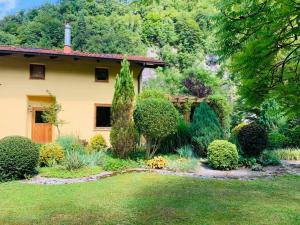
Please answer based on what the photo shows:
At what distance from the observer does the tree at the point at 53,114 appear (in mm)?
16547

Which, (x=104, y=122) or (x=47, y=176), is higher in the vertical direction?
(x=104, y=122)

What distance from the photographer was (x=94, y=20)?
116 ft

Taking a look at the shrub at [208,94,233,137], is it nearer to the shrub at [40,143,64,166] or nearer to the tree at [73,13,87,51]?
the shrub at [40,143,64,166]

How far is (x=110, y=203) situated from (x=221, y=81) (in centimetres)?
3177

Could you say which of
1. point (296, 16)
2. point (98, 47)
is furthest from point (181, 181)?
point (98, 47)

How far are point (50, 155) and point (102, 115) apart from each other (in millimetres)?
6017

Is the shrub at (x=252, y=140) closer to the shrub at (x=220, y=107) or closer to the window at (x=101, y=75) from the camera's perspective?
the shrub at (x=220, y=107)

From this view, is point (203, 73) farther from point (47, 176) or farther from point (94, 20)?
point (47, 176)

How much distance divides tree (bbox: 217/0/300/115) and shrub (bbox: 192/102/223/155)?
31.8 feet

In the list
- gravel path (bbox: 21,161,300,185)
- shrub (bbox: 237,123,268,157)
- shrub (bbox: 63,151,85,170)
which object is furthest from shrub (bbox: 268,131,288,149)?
shrub (bbox: 63,151,85,170)

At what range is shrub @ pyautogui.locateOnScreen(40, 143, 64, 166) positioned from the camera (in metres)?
12.5

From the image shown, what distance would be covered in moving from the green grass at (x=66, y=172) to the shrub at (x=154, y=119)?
2.37 meters

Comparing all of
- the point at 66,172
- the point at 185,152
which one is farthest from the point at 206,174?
the point at 66,172

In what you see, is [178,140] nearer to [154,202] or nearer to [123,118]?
[123,118]
